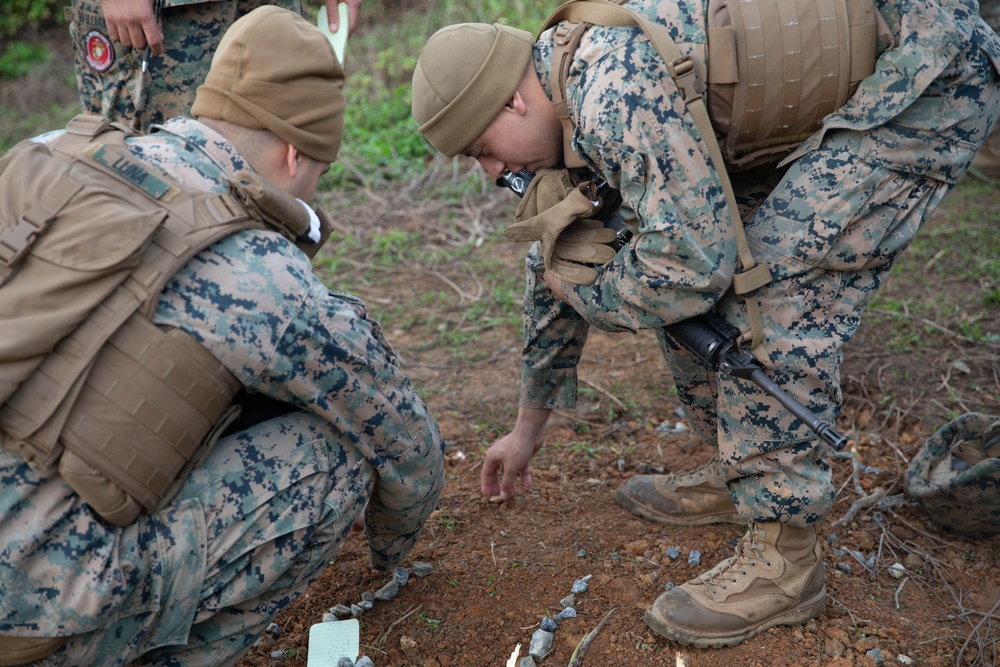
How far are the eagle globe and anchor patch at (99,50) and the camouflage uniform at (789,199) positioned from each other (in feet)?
5.55

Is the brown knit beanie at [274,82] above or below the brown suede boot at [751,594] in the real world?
above

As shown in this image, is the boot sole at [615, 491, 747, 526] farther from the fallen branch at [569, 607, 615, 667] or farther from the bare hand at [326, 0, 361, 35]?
the bare hand at [326, 0, 361, 35]

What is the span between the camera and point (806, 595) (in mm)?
2629

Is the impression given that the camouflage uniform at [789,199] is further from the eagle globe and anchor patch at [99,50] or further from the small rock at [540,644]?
the eagle globe and anchor patch at [99,50]

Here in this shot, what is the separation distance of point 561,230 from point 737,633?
4.15 ft

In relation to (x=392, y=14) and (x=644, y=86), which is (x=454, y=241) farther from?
(x=392, y=14)

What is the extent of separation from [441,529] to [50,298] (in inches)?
68.6

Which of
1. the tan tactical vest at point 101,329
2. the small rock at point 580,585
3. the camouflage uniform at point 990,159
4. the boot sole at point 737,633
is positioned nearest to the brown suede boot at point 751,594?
the boot sole at point 737,633

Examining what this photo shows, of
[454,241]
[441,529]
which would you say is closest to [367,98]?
[454,241]

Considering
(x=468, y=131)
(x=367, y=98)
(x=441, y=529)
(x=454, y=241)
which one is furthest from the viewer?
(x=367, y=98)

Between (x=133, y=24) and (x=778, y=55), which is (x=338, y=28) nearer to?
(x=133, y=24)

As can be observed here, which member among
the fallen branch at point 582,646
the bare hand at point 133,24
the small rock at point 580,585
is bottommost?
the small rock at point 580,585

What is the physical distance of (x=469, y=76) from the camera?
245 cm

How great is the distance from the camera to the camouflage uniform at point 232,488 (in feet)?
5.96
